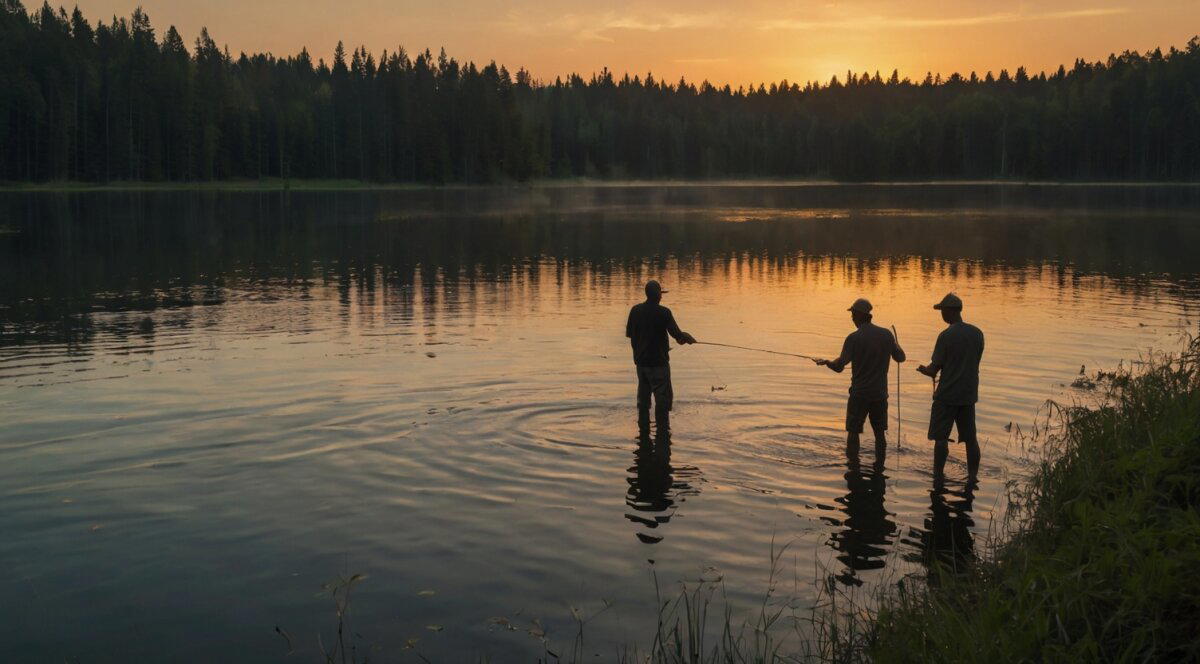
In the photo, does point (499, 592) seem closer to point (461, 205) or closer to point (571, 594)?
point (571, 594)

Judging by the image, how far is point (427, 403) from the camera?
17516mm

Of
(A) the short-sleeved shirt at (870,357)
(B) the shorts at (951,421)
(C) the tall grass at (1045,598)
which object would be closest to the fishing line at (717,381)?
(A) the short-sleeved shirt at (870,357)

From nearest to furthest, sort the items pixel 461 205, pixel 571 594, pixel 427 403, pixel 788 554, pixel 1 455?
pixel 571 594
pixel 788 554
pixel 1 455
pixel 427 403
pixel 461 205

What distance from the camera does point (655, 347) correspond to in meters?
16.0

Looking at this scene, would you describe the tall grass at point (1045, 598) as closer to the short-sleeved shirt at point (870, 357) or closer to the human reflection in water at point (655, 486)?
the human reflection in water at point (655, 486)

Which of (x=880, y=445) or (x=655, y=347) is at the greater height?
(x=655, y=347)

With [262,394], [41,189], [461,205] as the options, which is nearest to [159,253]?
[262,394]

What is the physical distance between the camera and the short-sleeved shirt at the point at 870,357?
13.6m

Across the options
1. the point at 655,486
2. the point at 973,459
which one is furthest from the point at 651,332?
the point at 973,459

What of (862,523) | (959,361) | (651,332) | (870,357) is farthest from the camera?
(651,332)

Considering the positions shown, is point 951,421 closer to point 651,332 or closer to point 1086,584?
point 651,332

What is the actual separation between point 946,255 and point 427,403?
35.5 meters

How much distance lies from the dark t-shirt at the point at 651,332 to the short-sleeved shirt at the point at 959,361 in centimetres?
424

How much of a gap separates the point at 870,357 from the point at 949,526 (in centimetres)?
290
